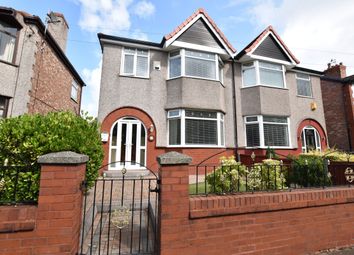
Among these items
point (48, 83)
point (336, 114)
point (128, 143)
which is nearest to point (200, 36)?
point (128, 143)

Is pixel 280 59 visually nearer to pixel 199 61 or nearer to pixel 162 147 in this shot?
pixel 199 61

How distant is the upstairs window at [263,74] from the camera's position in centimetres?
1195

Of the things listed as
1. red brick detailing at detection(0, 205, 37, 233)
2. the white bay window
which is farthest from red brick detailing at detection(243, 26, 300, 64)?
red brick detailing at detection(0, 205, 37, 233)

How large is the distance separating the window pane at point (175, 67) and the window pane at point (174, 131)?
2.52m

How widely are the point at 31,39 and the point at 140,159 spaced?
7.41 meters

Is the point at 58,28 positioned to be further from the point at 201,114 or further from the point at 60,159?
the point at 60,159

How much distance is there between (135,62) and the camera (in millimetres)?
10359

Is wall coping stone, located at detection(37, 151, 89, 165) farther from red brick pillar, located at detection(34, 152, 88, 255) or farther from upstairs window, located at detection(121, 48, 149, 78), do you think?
upstairs window, located at detection(121, 48, 149, 78)

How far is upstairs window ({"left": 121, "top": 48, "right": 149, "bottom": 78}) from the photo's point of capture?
10.3 metres

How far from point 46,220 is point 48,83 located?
407 inches

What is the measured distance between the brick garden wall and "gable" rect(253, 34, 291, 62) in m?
12.5

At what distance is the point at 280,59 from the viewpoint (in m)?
12.6

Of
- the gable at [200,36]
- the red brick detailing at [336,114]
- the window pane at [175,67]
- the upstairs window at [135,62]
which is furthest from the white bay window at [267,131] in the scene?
the upstairs window at [135,62]

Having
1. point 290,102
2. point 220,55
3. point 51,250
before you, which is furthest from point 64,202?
point 290,102
